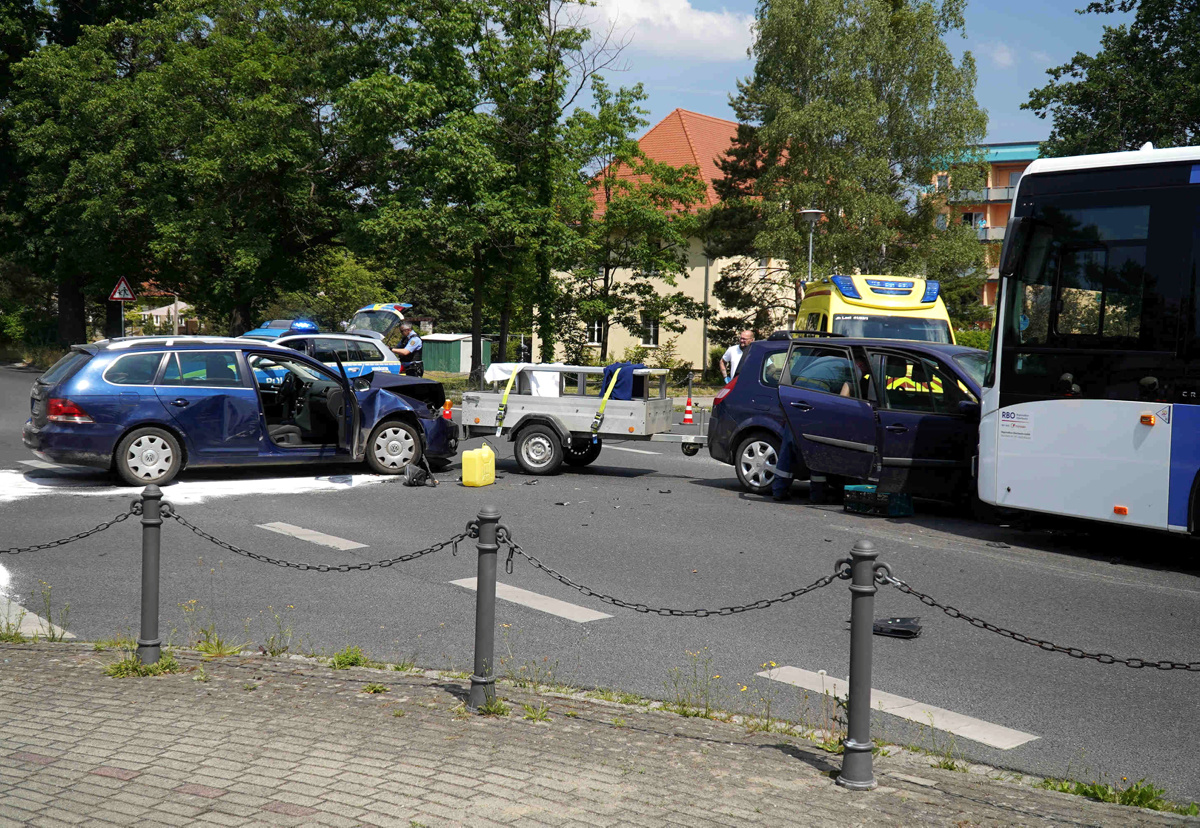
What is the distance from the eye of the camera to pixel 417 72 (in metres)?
29.8

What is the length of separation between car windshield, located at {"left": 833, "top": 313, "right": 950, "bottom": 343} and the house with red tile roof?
2376cm

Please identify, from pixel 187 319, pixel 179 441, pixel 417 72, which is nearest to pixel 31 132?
pixel 417 72

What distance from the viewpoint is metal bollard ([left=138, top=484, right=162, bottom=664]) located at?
5863mm

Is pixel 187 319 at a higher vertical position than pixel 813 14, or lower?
lower

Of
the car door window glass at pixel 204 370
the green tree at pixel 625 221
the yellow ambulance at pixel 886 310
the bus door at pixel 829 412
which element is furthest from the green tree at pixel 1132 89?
the car door window glass at pixel 204 370

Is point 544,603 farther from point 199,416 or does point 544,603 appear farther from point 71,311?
point 71,311

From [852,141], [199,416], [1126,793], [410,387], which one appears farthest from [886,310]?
[852,141]

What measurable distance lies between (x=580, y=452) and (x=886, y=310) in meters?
7.90

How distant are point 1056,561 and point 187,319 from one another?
6277 centimetres

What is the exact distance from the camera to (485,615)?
529 centimetres

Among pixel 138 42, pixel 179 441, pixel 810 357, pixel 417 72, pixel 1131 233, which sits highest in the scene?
pixel 138 42

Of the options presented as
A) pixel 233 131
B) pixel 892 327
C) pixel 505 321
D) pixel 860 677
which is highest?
pixel 233 131

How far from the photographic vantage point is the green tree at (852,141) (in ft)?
128

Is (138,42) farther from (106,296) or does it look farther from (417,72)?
(417,72)
